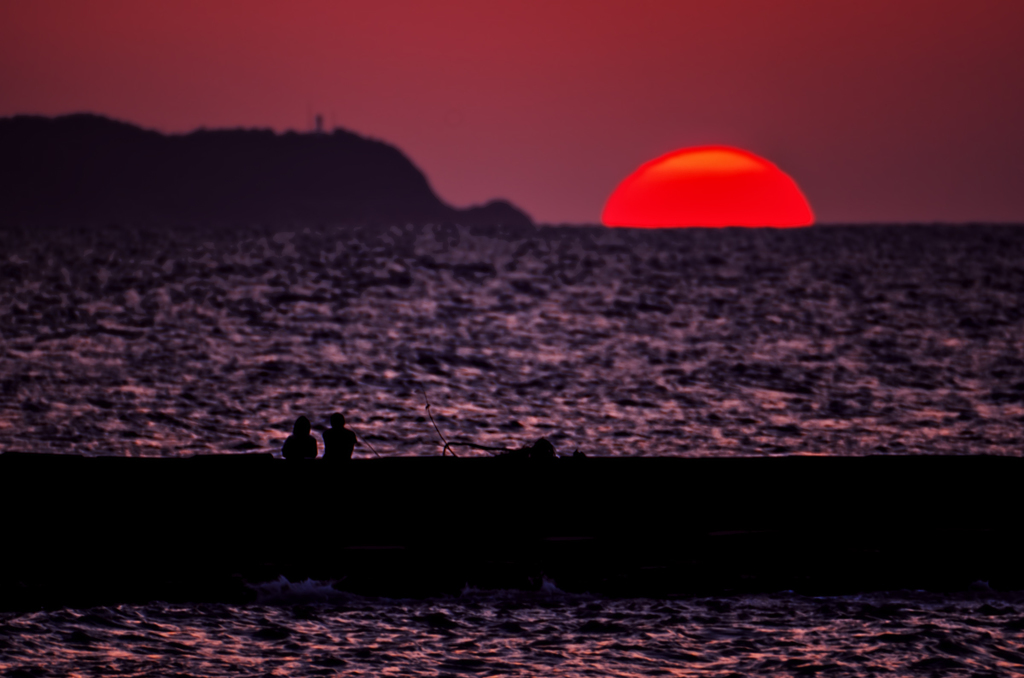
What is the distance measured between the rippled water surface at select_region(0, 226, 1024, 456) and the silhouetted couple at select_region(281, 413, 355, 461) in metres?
9.12

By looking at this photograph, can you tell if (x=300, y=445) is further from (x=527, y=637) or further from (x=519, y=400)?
(x=519, y=400)

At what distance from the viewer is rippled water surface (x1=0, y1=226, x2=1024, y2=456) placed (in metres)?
26.8

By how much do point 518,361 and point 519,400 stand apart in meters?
10.0

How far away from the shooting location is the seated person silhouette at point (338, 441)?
48.1ft

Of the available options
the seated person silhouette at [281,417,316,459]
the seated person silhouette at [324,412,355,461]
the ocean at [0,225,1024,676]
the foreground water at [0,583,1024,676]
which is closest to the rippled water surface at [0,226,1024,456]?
the ocean at [0,225,1024,676]

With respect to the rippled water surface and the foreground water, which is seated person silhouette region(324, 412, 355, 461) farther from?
the rippled water surface

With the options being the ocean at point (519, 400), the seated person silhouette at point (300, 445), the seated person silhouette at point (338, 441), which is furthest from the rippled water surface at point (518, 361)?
the seated person silhouette at point (300, 445)

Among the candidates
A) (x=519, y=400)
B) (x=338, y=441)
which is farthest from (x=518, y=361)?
(x=338, y=441)

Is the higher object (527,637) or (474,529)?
(474,529)

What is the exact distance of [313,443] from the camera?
1481cm

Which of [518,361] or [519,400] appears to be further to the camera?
[518,361]

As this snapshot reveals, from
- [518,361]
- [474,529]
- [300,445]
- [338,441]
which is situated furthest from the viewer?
[518,361]

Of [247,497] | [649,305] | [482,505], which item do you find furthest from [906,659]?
[649,305]

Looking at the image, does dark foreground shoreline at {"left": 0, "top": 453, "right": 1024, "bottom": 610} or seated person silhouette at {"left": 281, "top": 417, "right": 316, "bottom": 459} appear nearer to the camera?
dark foreground shoreline at {"left": 0, "top": 453, "right": 1024, "bottom": 610}
